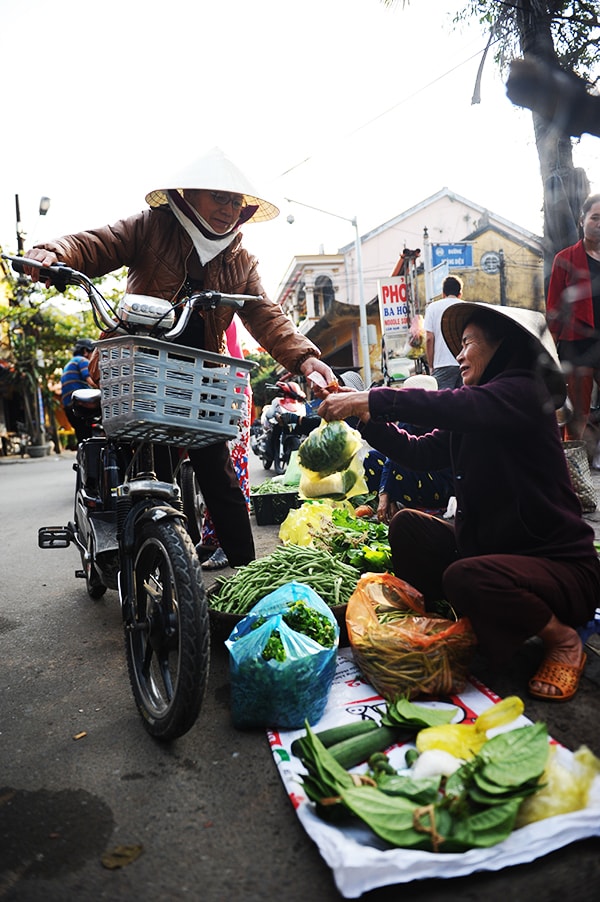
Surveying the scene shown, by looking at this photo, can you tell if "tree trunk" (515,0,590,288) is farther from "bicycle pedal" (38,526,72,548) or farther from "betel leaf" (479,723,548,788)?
"bicycle pedal" (38,526,72,548)

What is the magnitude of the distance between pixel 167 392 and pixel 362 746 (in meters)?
1.30

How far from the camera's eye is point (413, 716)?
80.8 inches

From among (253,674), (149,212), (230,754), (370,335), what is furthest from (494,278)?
(370,335)

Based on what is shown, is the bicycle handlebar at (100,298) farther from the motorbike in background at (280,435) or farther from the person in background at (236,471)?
the motorbike in background at (280,435)

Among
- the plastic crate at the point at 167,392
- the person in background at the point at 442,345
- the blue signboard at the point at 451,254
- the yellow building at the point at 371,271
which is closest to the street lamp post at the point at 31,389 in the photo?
the yellow building at the point at 371,271

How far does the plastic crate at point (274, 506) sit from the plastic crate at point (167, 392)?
3.59 metres

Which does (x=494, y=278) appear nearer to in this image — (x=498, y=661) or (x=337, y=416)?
(x=337, y=416)

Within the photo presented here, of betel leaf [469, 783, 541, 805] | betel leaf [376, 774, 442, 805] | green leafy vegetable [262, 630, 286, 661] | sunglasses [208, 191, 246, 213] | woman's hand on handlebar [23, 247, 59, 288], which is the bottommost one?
betel leaf [376, 774, 442, 805]

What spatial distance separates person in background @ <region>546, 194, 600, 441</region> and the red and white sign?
46.8 ft

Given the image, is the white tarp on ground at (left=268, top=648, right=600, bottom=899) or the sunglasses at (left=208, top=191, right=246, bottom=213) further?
the sunglasses at (left=208, top=191, right=246, bottom=213)

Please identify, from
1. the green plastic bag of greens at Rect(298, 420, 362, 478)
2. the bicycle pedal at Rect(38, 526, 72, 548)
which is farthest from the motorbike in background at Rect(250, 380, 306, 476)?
the bicycle pedal at Rect(38, 526, 72, 548)

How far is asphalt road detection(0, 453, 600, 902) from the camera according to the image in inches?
58.9

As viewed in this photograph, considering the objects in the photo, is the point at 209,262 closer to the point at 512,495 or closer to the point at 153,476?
the point at 153,476

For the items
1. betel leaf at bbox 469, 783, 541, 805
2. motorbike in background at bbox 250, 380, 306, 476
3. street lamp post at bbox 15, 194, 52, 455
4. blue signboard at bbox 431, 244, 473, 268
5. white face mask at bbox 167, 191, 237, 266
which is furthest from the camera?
street lamp post at bbox 15, 194, 52, 455
